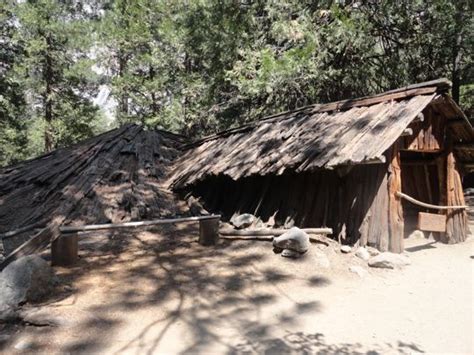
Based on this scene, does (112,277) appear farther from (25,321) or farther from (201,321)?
(201,321)

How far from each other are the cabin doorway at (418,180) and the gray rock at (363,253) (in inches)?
112

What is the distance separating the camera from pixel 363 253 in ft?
20.9

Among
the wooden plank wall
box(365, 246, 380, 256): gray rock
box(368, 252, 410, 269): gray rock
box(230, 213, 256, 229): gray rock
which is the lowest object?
box(368, 252, 410, 269): gray rock

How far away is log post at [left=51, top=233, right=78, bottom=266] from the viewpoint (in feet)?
19.3

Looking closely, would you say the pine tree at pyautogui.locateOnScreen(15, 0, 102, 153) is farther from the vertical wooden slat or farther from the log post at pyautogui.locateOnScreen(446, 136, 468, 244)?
the log post at pyautogui.locateOnScreen(446, 136, 468, 244)

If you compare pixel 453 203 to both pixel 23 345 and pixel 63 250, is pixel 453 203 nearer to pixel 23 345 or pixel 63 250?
pixel 63 250

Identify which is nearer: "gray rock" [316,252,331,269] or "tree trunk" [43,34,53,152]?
"gray rock" [316,252,331,269]

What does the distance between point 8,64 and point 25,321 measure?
672 inches

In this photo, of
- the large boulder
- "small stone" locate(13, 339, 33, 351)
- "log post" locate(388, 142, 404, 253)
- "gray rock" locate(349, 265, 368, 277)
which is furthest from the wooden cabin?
"small stone" locate(13, 339, 33, 351)

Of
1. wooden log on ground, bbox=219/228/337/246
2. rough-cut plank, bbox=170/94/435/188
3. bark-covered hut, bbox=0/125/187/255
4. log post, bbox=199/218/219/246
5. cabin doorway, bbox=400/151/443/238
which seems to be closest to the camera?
rough-cut plank, bbox=170/94/435/188

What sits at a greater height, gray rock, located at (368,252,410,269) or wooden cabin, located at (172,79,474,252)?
wooden cabin, located at (172,79,474,252)

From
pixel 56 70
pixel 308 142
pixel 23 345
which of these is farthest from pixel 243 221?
pixel 56 70

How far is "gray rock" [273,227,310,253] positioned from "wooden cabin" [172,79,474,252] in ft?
3.07

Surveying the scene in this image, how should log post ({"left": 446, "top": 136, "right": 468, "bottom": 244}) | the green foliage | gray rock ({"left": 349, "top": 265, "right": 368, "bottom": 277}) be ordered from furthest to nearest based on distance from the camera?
1. the green foliage
2. log post ({"left": 446, "top": 136, "right": 468, "bottom": 244})
3. gray rock ({"left": 349, "top": 265, "right": 368, "bottom": 277})
